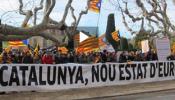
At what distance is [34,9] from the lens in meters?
28.2

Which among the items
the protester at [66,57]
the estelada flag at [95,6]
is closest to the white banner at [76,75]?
the protester at [66,57]

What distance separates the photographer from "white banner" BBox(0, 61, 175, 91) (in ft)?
62.6

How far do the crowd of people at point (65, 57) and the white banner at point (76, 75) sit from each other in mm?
1315

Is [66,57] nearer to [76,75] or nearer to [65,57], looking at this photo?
→ [65,57]

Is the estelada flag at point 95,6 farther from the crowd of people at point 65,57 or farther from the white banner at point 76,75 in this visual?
the white banner at point 76,75

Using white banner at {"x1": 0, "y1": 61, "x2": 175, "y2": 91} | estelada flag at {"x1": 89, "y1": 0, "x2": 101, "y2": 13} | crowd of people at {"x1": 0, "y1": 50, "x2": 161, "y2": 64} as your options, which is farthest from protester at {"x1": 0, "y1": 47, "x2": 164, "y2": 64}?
estelada flag at {"x1": 89, "y1": 0, "x2": 101, "y2": 13}

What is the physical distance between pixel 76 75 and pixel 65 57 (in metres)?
2.92

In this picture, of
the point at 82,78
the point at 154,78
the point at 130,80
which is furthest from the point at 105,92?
the point at 154,78

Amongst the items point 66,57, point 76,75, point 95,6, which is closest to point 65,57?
point 66,57

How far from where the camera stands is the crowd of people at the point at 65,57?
856 inches

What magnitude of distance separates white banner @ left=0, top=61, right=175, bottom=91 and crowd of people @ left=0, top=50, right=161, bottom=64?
131 cm

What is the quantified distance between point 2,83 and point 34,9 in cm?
1019

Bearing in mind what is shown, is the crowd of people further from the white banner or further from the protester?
the white banner

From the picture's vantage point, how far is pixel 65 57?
79.2ft
